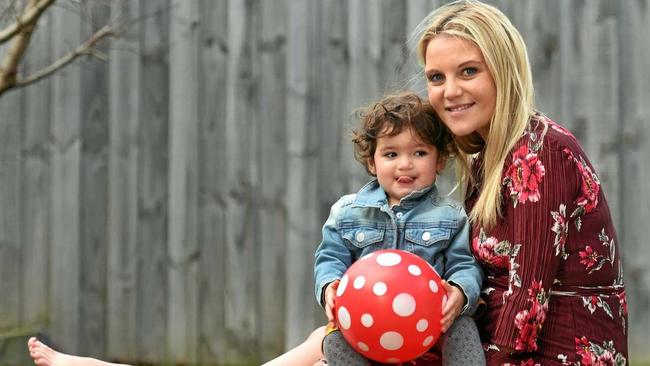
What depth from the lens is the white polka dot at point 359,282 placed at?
274cm

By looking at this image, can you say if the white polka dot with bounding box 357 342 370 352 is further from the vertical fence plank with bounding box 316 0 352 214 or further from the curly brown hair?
the vertical fence plank with bounding box 316 0 352 214

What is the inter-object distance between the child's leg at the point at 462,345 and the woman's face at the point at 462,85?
0.57 meters

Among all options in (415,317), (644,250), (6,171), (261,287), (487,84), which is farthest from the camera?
(6,171)

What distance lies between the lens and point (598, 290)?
2871 millimetres

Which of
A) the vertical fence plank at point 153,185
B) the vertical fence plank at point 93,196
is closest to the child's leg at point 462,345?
the vertical fence plank at point 153,185

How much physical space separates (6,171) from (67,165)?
31 cm

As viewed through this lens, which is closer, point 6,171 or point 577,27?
point 577,27

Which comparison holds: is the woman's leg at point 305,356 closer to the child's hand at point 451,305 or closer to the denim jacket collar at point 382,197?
the denim jacket collar at point 382,197

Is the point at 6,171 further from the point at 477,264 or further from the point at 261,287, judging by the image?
the point at 477,264

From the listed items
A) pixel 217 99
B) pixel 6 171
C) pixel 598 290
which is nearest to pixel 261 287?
pixel 217 99

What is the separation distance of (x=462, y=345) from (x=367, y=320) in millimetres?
307

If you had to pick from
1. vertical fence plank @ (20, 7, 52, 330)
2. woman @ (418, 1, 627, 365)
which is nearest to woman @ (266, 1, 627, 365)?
woman @ (418, 1, 627, 365)

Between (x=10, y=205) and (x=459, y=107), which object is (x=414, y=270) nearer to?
(x=459, y=107)

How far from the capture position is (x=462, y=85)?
9.85 ft
